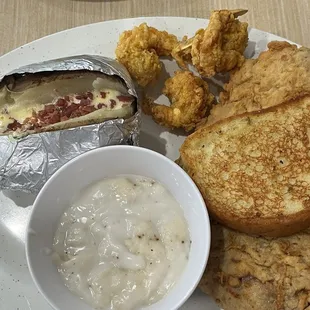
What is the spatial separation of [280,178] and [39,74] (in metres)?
0.70

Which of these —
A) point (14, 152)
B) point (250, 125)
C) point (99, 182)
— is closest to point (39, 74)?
point (14, 152)

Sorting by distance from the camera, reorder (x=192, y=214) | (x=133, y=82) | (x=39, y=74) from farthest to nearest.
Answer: (x=133, y=82), (x=39, y=74), (x=192, y=214)

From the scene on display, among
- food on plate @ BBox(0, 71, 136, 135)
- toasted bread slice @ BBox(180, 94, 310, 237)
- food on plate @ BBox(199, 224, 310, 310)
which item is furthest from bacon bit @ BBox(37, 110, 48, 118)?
food on plate @ BBox(199, 224, 310, 310)

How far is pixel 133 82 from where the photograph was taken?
60.2 inches

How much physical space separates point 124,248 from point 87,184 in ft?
0.66

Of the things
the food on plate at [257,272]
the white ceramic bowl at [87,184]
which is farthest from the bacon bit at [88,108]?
the food on plate at [257,272]

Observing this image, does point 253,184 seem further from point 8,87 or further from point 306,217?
point 8,87

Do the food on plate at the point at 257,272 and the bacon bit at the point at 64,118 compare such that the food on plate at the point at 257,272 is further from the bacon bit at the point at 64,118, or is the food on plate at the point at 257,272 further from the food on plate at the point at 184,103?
the bacon bit at the point at 64,118

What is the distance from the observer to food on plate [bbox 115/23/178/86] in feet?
4.98

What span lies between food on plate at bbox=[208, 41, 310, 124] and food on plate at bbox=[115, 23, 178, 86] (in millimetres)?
214

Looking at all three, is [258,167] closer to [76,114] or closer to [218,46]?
[218,46]

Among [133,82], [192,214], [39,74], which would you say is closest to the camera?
[192,214]

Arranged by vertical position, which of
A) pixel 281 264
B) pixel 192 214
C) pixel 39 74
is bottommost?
pixel 281 264

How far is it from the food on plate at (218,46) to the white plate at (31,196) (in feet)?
0.31
